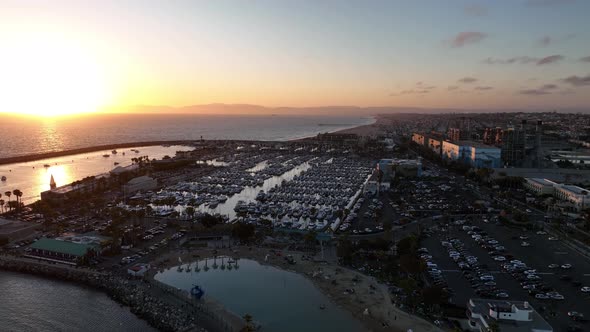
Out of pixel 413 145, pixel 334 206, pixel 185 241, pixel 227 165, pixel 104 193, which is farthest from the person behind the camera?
pixel 413 145

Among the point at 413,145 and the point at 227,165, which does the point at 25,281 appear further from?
the point at 413,145

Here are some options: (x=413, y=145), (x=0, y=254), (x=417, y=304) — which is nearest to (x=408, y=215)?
(x=417, y=304)

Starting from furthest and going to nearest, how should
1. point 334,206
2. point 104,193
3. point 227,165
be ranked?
point 227,165
point 104,193
point 334,206

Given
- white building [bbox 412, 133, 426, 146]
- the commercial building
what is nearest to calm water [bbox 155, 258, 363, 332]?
the commercial building

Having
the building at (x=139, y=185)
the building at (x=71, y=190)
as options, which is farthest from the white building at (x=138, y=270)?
the building at (x=139, y=185)

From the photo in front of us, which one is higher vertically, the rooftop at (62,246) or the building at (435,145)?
the building at (435,145)

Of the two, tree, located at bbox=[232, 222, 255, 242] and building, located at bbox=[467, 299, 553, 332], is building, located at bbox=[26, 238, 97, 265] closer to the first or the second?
tree, located at bbox=[232, 222, 255, 242]

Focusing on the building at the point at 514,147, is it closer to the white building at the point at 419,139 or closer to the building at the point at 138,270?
the white building at the point at 419,139
